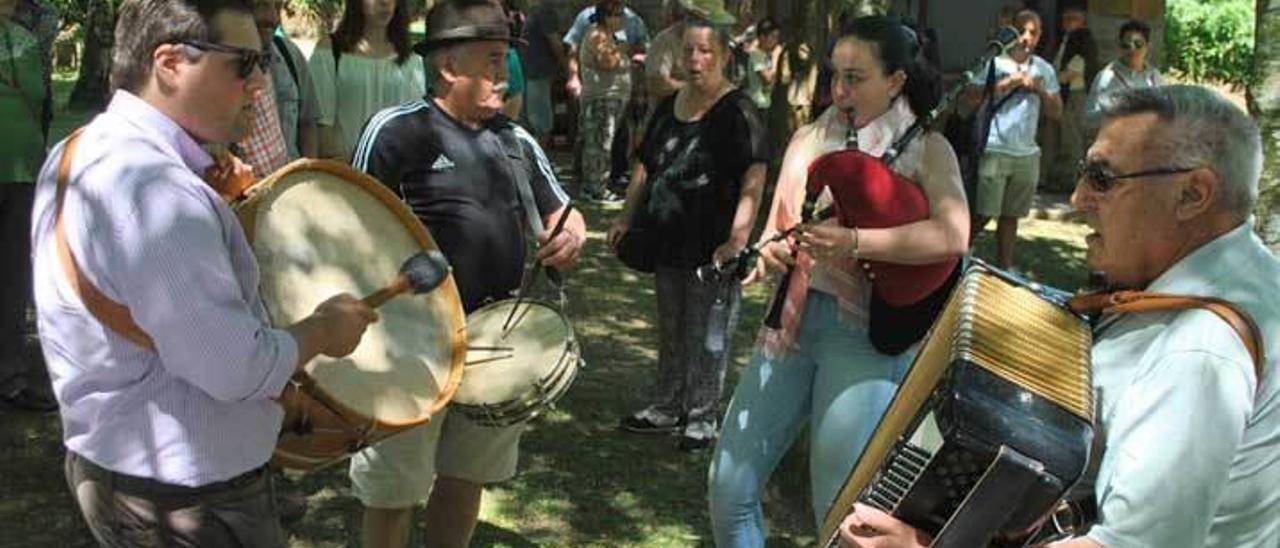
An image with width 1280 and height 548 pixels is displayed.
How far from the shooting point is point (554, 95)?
46.4 ft

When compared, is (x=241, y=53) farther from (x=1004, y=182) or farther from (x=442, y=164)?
(x=1004, y=182)

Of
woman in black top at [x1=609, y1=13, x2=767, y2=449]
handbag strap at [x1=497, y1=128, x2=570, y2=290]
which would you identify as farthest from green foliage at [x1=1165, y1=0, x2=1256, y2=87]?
handbag strap at [x1=497, y1=128, x2=570, y2=290]

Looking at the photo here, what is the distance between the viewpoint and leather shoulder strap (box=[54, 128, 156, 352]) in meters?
2.44

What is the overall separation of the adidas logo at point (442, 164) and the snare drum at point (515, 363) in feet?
1.31

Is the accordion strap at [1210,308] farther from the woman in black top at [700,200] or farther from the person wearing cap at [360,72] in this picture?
the person wearing cap at [360,72]

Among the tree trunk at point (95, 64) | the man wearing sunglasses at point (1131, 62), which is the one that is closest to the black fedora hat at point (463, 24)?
the tree trunk at point (95, 64)

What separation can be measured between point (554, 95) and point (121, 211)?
11.9 metres

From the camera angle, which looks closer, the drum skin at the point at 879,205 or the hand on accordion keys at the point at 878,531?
the hand on accordion keys at the point at 878,531

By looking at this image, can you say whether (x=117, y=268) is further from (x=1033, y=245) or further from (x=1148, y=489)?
(x=1033, y=245)

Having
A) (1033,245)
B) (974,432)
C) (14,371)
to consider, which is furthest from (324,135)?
(1033,245)

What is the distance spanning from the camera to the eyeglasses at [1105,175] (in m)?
2.22

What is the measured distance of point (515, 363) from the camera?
3.80 meters

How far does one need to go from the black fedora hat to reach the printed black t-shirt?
1.79m

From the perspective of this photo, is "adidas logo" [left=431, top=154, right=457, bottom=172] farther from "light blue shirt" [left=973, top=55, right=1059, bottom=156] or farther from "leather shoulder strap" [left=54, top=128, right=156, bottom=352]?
"light blue shirt" [left=973, top=55, right=1059, bottom=156]
